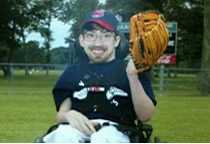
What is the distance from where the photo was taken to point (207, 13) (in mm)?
25656

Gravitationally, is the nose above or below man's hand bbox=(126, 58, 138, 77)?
above

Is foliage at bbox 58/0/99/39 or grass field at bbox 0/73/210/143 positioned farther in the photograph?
grass field at bbox 0/73/210/143

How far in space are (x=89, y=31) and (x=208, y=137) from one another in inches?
238

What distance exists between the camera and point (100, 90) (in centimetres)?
347

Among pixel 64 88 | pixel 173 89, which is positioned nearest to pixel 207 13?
pixel 173 89

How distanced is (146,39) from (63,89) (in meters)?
0.67

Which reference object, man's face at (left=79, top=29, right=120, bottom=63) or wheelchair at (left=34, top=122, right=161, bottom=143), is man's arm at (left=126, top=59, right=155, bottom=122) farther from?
man's face at (left=79, top=29, right=120, bottom=63)

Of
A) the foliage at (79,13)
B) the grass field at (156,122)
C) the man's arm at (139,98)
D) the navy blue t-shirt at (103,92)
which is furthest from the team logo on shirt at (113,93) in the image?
the grass field at (156,122)

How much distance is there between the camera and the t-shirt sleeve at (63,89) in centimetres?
354

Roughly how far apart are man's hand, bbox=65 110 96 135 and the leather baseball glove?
38 cm

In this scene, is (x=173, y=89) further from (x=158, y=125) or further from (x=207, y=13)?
(x=158, y=125)

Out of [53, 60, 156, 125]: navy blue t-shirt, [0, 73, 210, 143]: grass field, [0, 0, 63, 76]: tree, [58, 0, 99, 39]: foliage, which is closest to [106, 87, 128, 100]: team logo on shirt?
[53, 60, 156, 125]: navy blue t-shirt

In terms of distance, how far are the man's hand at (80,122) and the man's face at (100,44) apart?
0.99 feet

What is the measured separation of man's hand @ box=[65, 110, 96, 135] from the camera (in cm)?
328
